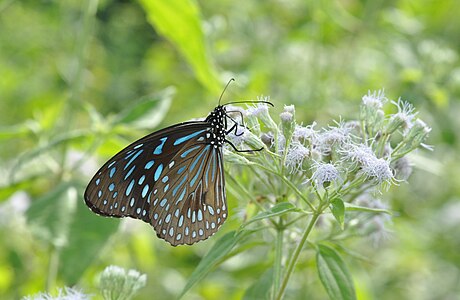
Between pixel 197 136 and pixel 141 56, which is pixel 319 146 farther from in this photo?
pixel 141 56

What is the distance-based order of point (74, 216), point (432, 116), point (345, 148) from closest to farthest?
point (345, 148), point (74, 216), point (432, 116)

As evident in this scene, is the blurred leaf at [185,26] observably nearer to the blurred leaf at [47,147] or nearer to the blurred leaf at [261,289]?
the blurred leaf at [47,147]

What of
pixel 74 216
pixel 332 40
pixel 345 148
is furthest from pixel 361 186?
pixel 332 40

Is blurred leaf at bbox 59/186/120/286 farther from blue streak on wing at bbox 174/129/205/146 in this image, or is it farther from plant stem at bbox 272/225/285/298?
plant stem at bbox 272/225/285/298

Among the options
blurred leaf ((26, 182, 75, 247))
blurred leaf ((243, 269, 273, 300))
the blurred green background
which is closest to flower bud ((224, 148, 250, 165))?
blurred leaf ((243, 269, 273, 300))

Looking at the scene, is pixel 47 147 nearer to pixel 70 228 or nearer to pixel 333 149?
pixel 70 228
